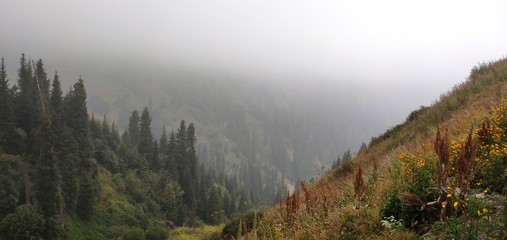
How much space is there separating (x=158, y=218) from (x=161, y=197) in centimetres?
800

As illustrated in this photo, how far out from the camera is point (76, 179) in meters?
57.0

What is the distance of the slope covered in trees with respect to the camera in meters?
48.3

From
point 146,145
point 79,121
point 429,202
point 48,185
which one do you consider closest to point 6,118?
point 79,121

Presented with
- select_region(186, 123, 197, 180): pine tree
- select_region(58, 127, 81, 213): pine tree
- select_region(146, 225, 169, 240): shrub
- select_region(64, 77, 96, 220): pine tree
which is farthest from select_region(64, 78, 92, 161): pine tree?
select_region(186, 123, 197, 180): pine tree

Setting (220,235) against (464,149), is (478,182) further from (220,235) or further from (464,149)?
(220,235)

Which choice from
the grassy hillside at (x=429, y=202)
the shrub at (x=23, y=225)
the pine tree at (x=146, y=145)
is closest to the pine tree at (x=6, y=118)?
the shrub at (x=23, y=225)

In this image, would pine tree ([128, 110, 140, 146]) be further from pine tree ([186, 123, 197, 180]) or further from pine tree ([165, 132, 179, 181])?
pine tree ([165, 132, 179, 181])

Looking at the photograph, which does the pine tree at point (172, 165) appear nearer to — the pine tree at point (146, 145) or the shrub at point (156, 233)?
the pine tree at point (146, 145)


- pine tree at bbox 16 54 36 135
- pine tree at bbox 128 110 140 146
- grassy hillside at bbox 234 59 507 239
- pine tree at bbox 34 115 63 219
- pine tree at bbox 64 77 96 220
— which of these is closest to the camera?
grassy hillside at bbox 234 59 507 239

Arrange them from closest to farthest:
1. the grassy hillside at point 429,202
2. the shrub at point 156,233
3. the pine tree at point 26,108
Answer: the grassy hillside at point 429,202
the shrub at point 156,233
the pine tree at point 26,108

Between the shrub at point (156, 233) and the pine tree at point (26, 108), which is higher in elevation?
the pine tree at point (26, 108)

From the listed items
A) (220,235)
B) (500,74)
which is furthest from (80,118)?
(500,74)

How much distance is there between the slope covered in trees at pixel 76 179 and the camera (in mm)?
48344

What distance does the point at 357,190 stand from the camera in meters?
5.66
